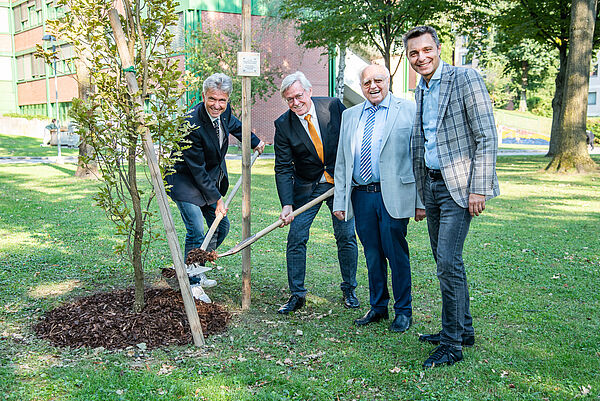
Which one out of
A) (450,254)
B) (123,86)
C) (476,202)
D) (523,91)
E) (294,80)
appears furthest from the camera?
(523,91)

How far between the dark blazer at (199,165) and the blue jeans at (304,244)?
0.80m

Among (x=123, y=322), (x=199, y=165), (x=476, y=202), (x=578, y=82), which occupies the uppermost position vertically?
(x=578, y=82)

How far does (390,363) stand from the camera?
3.86 m

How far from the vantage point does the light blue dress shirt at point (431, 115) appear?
3855 millimetres

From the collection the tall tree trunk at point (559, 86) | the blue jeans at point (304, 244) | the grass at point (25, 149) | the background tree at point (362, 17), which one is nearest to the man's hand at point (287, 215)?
the blue jeans at point (304, 244)

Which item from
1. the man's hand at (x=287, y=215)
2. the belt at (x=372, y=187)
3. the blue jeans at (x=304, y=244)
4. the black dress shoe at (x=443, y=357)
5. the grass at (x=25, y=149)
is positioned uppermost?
the belt at (x=372, y=187)

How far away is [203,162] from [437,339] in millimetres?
2532

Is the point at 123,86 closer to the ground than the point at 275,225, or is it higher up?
higher up

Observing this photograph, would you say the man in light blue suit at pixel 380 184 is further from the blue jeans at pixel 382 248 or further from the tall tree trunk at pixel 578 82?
the tall tree trunk at pixel 578 82

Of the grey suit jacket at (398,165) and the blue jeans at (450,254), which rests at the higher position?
the grey suit jacket at (398,165)

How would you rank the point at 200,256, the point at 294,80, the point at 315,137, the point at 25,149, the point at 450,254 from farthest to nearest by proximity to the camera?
the point at 25,149 < the point at 315,137 < the point at 294,80 < the point at 200,256 < the point at 450,254

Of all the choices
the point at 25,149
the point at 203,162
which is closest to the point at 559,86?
the point at 203,162

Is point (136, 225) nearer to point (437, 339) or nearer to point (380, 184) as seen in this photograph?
point (380, 184)

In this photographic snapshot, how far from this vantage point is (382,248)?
462cm
